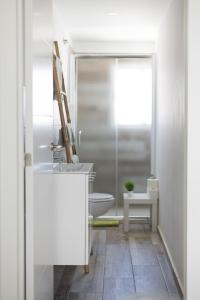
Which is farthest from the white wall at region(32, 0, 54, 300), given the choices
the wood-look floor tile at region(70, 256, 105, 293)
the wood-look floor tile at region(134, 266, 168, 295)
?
the wood-look floor tile at region(134, 266, 168, 295)

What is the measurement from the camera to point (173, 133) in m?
4.23

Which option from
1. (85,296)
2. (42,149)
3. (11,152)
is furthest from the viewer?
(85,296)

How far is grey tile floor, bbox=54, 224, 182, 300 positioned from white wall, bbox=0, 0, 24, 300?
3.64 feet

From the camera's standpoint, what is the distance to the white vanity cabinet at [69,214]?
3.32 metres

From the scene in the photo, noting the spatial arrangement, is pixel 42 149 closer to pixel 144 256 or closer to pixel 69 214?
pixel 69 214

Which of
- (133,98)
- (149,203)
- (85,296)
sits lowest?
(85,296)

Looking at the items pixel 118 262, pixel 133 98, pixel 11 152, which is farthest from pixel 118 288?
pixel 133 98

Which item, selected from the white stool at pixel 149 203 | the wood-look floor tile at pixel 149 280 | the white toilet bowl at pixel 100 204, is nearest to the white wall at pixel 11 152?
the wood-look floor tile at pixel 149 280

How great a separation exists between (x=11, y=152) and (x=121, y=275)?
2.01 meters

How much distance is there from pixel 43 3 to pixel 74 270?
2333 mm

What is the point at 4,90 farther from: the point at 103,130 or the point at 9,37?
the point at 103,130

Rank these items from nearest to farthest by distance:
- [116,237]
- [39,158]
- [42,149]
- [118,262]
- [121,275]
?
[39,158] → [42,149] → [121,275] → [118,262] → [116,237]
